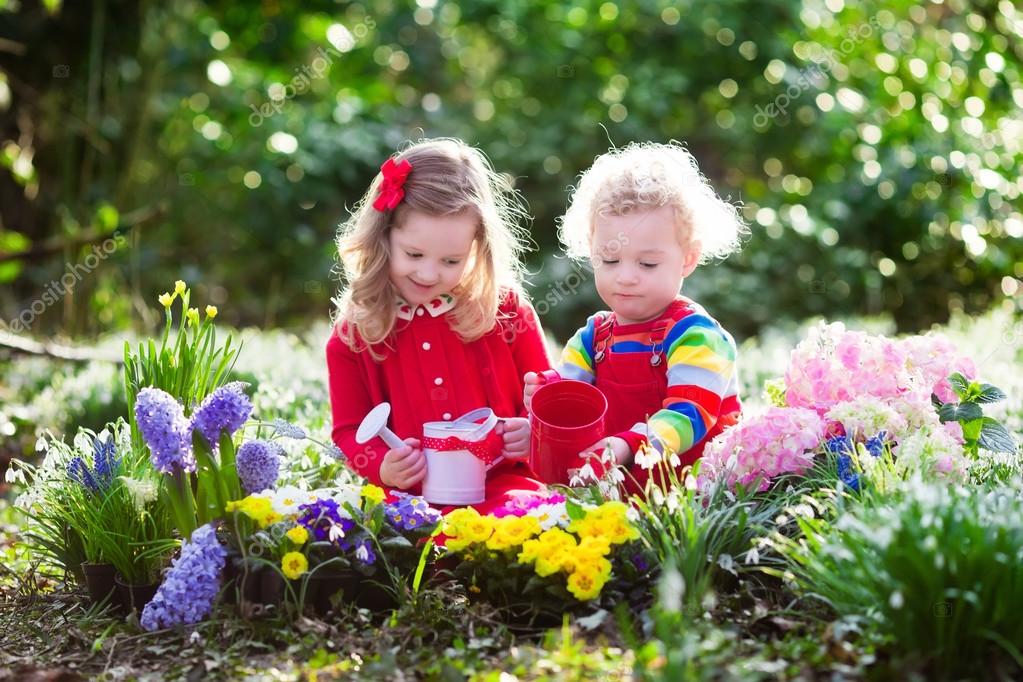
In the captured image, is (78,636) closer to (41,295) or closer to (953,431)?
A: (953,431)

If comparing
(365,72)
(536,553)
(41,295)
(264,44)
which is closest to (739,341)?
(365,72)

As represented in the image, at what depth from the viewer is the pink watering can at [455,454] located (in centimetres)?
327

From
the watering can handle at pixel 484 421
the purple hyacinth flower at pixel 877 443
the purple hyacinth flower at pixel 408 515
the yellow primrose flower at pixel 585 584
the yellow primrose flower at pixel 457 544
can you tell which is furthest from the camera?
the watering can handle at pixel 484 421

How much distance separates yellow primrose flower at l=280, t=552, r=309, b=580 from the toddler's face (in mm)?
1291

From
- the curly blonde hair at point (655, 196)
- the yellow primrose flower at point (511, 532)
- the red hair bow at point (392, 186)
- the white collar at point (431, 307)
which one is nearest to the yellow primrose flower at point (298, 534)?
the yellow primrose flower at point (511, 532)

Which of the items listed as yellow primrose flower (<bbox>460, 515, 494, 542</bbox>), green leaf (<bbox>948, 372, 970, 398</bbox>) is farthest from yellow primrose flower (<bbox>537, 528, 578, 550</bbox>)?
green leaf (<bbox>948, 372, 970, 398</bbox>)

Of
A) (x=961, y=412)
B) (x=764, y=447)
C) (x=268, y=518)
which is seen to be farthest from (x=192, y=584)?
(x=961, y=412)

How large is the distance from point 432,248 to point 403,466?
69 cm

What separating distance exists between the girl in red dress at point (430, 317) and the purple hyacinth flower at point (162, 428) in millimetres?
782

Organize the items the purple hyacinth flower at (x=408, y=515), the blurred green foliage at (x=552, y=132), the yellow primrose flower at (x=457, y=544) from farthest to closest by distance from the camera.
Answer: the blurred green foliage at (x=552, y=132) < the purple hyacinth flower at (x=408, y=515) < the yellow primrose flower at (x=457, y=544)

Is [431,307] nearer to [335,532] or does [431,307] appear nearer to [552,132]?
[335,532]

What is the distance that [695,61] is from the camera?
9133mm

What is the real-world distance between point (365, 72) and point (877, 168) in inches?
185

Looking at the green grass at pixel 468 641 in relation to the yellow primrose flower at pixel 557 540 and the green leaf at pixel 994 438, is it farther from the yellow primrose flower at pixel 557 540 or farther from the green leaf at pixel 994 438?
the yellow primrose flower at pixel 557 540
